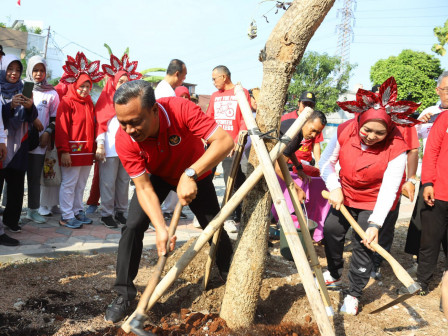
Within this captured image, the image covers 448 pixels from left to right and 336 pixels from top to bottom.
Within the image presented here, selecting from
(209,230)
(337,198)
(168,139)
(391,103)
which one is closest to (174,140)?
(168,139)

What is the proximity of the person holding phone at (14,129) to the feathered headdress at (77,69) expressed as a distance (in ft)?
2.11

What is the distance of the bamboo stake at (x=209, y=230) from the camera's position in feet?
7.91

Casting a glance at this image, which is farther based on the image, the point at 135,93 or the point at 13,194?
the point at 13,194

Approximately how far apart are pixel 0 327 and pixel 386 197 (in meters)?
3.09

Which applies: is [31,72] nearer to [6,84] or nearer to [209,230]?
[6,84]

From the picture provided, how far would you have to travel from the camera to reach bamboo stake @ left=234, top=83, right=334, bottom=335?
7.34ft

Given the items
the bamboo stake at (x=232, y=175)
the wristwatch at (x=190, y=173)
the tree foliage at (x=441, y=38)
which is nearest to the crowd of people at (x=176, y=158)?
the wristwatch at (x=190, y=173)

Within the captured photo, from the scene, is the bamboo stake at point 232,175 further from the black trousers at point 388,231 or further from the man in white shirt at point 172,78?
the man in white shirt at point 172,78

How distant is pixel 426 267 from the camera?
407 cm

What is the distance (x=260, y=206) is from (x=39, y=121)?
3.65m

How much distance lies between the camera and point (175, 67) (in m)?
5.73

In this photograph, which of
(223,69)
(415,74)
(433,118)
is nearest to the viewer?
(433,118)

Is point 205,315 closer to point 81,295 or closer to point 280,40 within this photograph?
point 81,295

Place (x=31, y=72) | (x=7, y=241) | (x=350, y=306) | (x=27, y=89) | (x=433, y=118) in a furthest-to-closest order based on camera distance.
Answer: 1. (x=31, y=72)
2. (x=433, y=118)
3. (x=27, y=89)
4. (x=7, y=241)
5. (x=350, y=306)
